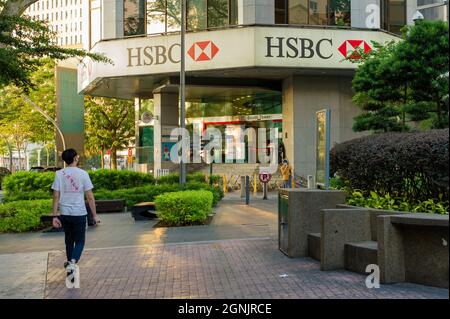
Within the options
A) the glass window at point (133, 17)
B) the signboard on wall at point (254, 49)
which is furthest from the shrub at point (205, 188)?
the glass window at point (133, 17)

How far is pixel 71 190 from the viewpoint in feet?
24.3

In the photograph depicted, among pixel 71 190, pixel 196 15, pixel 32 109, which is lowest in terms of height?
pixel 71 190

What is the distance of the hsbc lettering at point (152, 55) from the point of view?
2939 centimetres

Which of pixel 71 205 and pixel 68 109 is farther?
pixel 68 109

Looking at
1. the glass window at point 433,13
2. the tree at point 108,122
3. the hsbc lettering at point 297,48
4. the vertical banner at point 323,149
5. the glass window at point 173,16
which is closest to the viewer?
the vertical banner at point 323,149

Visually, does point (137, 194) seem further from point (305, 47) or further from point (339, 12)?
point (339, 12)

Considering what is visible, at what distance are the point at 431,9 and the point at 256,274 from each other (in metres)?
29.0

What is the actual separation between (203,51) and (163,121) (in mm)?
7376

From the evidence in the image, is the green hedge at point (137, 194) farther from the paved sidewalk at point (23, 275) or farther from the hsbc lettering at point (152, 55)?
the hsbc lettering at point (152, 55)

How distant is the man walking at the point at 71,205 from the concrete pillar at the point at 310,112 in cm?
2412

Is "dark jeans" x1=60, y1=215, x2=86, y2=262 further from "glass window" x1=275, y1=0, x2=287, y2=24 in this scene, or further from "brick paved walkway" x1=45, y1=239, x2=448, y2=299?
"glass window" x1=275, y1=0, x2=287, y2=24

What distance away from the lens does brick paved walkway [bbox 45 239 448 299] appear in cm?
645

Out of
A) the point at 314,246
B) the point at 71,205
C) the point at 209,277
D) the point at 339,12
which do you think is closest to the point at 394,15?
the point at 339,12

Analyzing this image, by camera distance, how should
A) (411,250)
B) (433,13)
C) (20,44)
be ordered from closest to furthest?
(411,250) < (20,44) < (433,13)
